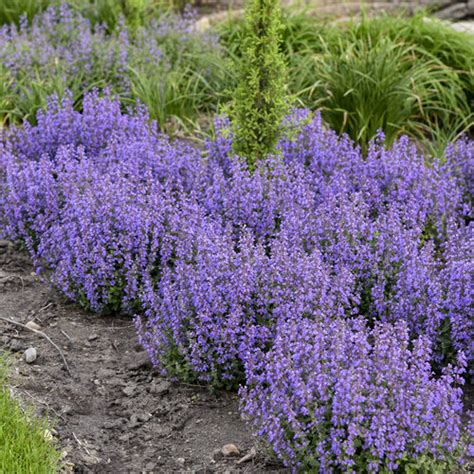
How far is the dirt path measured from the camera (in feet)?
11.6

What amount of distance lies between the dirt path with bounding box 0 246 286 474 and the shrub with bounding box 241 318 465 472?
1.13 ft

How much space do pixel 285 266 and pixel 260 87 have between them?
1857 millimetres

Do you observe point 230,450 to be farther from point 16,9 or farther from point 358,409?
point 16,9

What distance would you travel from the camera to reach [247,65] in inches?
207

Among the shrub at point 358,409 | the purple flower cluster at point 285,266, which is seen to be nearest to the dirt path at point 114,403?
the purple flower cluster at point 285,266

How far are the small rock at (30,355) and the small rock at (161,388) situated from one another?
0.63m

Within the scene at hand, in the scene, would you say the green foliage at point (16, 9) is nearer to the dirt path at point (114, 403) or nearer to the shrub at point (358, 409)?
the dirt path at point (114, 403)

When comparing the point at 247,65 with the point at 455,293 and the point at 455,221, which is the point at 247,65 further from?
the point at 455,293

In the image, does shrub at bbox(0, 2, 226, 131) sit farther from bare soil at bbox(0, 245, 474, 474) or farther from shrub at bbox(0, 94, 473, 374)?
bare soil at bbox(0, 245, 474, 474)

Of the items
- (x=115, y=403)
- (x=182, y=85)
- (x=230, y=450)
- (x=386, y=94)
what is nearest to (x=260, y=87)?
(x=386, y=94)

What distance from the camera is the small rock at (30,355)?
4.14 meters

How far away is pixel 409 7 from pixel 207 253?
698cm

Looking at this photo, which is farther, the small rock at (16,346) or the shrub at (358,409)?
the small rock at (16,346)

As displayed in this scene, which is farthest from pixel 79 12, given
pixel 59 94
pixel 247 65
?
pixel 247 65
